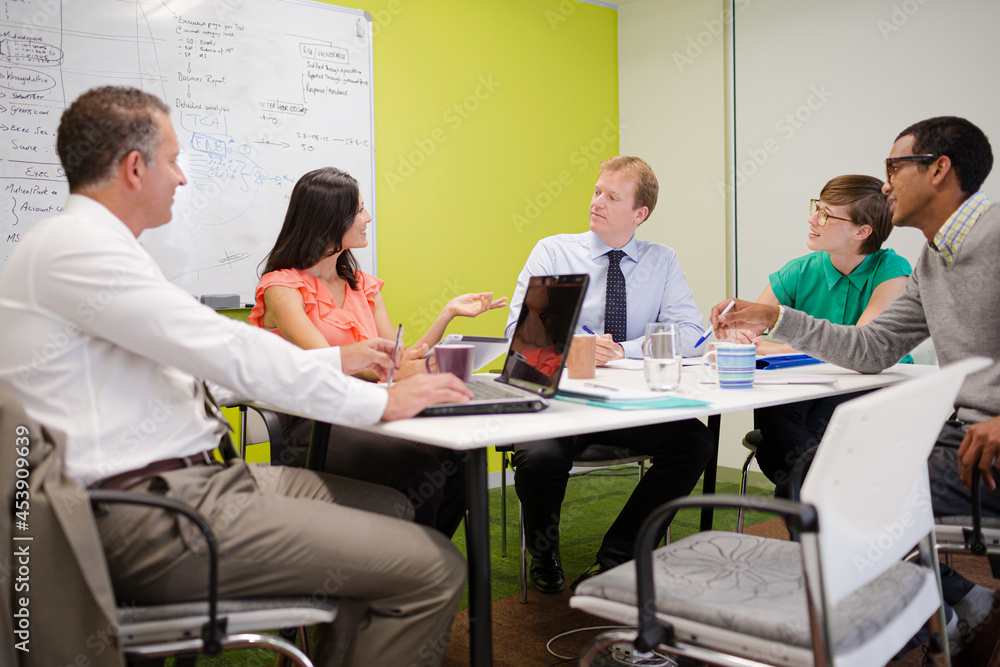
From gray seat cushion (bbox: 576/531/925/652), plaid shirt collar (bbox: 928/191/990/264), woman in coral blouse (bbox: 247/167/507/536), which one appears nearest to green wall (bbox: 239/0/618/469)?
woman in coral blouse (bbox: 247/167/507/536)

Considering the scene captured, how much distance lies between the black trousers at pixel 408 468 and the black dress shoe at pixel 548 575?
1.99 ft

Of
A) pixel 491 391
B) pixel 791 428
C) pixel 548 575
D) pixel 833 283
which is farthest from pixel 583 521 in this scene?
pixel 491 391

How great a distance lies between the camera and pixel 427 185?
4.02 m

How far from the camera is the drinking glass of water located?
1.83 metres

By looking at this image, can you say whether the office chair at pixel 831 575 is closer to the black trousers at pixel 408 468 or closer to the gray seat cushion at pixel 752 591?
the gray seat cushion at pixel 752 591

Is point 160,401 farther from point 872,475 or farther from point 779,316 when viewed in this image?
point 779,316

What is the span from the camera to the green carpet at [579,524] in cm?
272

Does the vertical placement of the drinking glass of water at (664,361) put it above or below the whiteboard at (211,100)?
below

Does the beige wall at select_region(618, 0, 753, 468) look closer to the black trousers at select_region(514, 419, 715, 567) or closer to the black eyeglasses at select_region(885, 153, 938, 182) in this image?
the black trousers at select_region(514, 419, 715, 567)

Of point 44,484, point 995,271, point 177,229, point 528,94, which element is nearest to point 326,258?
point 177,229

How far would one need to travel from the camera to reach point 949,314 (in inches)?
78.5

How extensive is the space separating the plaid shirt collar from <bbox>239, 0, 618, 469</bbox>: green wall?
98.2 inches

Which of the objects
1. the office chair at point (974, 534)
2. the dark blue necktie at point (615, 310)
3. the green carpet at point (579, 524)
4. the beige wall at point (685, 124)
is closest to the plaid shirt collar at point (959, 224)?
the office chair at point (974, 534)

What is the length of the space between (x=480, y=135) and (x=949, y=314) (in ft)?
8.99
